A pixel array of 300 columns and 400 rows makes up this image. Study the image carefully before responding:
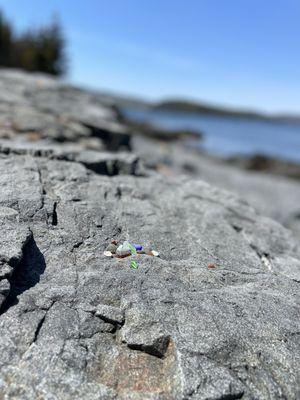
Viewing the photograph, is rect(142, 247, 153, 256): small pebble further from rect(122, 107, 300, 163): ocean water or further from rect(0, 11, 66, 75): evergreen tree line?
rect(0, 11, 66, 75): evergreen tree line

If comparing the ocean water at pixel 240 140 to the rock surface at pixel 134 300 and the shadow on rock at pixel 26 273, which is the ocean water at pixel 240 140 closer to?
the rock surface at pixel 134 300

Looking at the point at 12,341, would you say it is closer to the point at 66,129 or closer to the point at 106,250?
the point at 106,250

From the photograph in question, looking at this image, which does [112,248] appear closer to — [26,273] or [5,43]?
[26,273]

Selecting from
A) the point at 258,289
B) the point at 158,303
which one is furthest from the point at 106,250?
the point at 258,289

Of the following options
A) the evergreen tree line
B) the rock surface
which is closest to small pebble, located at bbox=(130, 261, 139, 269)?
the rock surface

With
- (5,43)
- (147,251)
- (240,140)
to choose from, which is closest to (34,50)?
(5,43)
